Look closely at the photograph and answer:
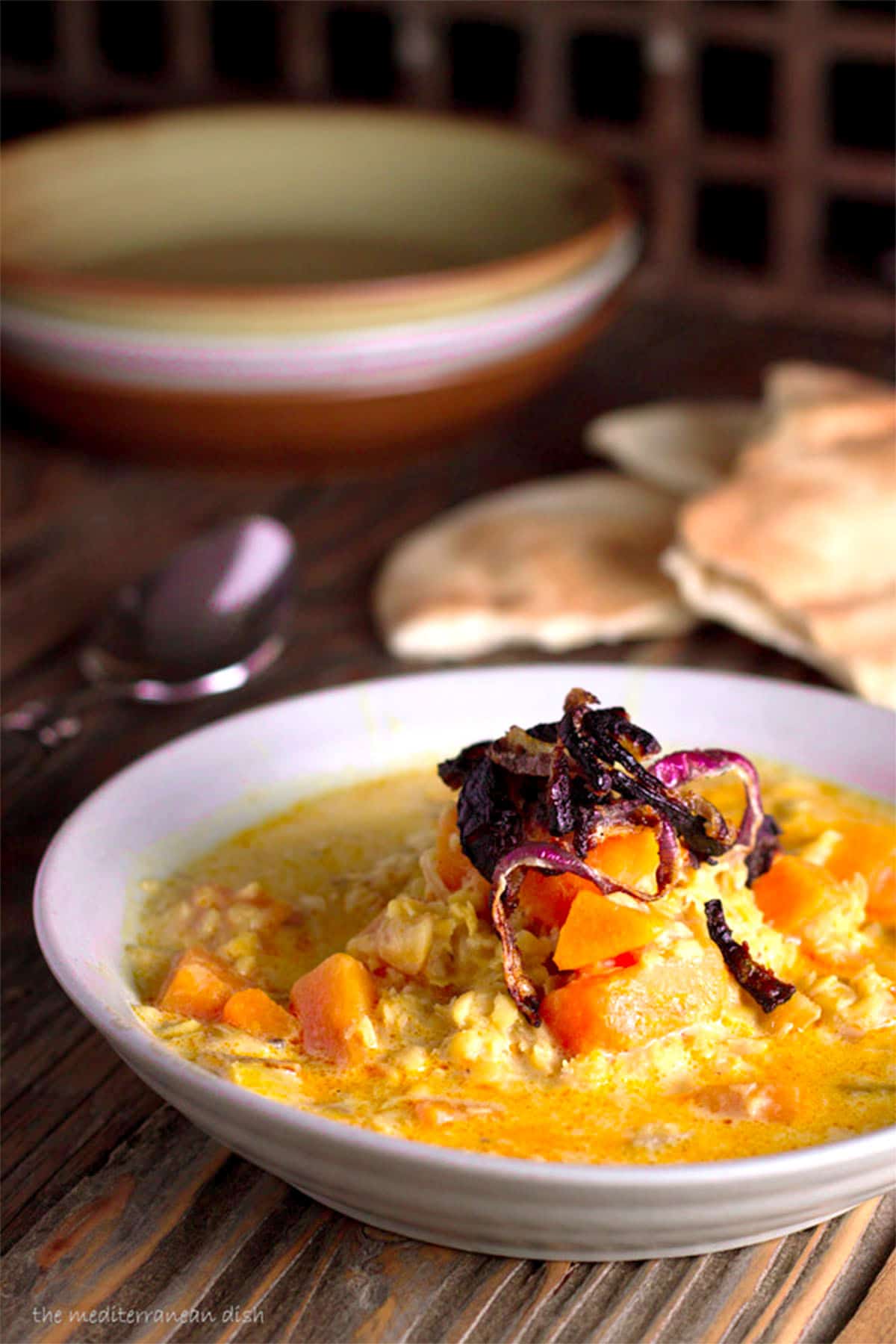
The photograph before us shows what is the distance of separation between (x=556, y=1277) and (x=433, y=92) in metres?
2.68

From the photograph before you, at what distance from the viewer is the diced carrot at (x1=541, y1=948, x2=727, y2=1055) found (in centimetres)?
117

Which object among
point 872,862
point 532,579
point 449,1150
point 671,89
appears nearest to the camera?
point 449,1150

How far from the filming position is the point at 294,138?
294 cm

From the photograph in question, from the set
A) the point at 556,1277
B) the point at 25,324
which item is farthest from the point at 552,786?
the point at 25,324

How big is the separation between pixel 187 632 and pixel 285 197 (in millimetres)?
1181

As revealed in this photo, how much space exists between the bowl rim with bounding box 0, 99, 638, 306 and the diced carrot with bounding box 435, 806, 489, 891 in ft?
3.58

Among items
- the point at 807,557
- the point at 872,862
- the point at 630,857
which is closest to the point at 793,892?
the point at 872,862

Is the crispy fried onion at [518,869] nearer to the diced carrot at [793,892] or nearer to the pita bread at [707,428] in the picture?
the diced carrot at [793,892]

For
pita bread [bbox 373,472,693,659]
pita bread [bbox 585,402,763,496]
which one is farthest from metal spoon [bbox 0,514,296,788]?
pita bread [bbox 585,402,763,496]

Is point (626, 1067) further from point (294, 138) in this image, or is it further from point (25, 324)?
point (294, 138)

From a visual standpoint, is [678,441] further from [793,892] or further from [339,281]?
[793,892]

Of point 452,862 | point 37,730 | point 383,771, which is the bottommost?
point 37,730

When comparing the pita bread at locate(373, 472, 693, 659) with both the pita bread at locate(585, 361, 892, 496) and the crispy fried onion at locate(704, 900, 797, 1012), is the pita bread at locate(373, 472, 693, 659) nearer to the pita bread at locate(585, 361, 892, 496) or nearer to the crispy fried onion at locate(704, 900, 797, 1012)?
the pita bread at locate(585, 361, 892, 496)

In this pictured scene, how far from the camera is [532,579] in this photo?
2.11m
